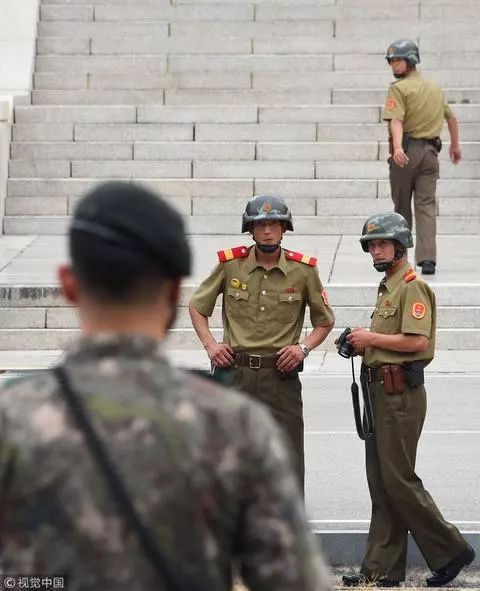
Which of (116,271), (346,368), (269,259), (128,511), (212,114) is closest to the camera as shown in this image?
(128,511)

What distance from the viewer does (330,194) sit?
19.3m

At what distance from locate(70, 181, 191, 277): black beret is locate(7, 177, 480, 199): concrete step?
16.7 m

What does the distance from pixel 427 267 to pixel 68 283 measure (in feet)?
40.2

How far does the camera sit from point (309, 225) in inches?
738

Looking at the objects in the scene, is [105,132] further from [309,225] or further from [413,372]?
[413,372]

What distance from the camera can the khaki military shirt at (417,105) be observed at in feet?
44.5

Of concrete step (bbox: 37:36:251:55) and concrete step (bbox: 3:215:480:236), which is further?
concrete step (bbox: 37:36:251:55)

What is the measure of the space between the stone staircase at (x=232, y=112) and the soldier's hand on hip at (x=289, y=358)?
825 centimetres

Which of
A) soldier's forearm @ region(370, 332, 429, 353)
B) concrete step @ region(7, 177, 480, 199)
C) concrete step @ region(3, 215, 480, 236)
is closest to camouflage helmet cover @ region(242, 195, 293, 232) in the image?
soldier's forearm @ region(370, 332, 429, 353)

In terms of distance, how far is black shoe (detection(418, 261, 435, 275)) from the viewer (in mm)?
14516

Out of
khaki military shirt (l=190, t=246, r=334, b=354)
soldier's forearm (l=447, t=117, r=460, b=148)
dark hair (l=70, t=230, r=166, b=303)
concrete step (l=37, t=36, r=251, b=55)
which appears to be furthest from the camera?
concrete step (l=37, t=36, r=251, b=55)

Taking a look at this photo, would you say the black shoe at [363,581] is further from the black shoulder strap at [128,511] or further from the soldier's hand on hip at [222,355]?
the black shoulder strap at [128,511]

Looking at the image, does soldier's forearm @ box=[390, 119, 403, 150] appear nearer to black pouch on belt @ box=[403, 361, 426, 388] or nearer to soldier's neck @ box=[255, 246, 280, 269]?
soldier's neck @ box=[255, 246, 280, 269]

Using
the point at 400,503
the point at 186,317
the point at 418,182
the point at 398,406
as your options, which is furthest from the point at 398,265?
the point at 186,317
